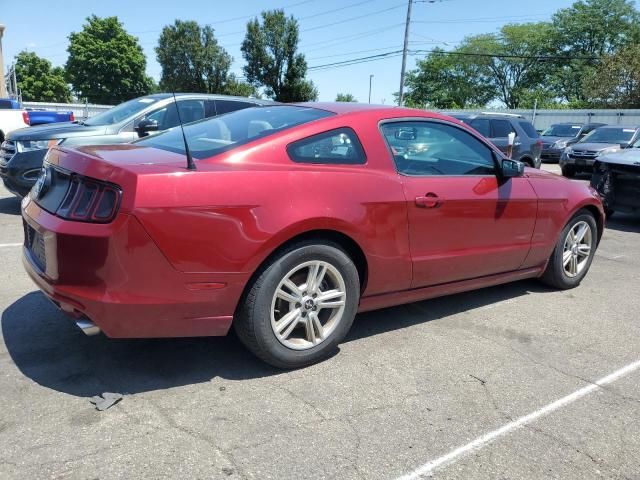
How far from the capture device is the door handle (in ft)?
12.0

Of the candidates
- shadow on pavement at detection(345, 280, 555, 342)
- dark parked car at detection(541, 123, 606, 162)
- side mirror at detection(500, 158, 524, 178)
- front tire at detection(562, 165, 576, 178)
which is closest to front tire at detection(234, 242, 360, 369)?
shadow on pavement at detection(345, 280, 555, 342)

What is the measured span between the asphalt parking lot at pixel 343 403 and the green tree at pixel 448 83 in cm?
6791

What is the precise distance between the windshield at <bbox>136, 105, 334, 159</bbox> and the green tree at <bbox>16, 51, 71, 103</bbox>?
7414cm

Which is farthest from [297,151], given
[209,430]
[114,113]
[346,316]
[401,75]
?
[401,75]

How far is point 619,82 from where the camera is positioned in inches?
1560

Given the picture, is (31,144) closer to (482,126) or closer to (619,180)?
(619,180)

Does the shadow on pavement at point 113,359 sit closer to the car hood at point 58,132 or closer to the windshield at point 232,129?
the windshield at point 232,129

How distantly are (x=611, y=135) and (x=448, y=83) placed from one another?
2239 inches

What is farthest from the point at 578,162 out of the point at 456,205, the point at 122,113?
the point at 456,205

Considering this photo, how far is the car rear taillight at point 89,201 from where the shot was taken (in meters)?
2.72

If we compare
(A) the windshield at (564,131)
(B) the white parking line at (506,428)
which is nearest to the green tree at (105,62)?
(A) the windshield at (564,131)

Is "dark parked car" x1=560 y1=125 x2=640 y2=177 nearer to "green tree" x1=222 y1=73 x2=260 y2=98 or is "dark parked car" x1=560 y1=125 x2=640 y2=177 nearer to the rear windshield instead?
the rear windshield

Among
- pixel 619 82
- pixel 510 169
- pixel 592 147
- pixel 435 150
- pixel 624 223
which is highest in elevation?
pixel 619 82

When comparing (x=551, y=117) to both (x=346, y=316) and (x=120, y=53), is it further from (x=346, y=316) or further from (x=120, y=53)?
(x=120, y=53)
